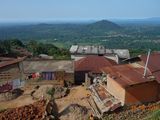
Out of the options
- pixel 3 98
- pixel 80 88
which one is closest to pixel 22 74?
pixel 3 98

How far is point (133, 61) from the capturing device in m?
22.6

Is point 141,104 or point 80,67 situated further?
point 80,67

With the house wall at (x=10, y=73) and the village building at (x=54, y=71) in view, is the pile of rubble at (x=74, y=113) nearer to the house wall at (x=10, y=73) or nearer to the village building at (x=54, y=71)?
the village building at (x=54, y=71)

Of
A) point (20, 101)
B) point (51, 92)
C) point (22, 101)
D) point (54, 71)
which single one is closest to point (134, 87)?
point (51, 92)

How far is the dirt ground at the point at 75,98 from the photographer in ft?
67.0

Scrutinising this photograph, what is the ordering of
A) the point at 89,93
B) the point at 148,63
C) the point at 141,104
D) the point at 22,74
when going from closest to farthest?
the point at 141,104 < the point at 148,63 < the point at 89,93 < the point at 22,74

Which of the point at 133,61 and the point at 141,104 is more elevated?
the point at 133,61

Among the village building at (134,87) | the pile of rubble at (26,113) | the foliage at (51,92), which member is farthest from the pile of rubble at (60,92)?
the village building at (134,87)

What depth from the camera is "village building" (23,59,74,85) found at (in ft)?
82.5

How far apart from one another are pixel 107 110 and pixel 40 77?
9.32m

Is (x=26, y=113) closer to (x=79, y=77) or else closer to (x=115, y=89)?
(x=115, y=89)

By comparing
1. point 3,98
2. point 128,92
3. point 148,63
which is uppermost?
point 148,63

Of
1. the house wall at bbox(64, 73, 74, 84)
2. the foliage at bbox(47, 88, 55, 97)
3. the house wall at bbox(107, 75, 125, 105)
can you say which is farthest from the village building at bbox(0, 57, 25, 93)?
the house wall at bbox(107, 75, 125, 105)

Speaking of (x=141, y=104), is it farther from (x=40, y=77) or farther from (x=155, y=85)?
(x=40, y=77)
